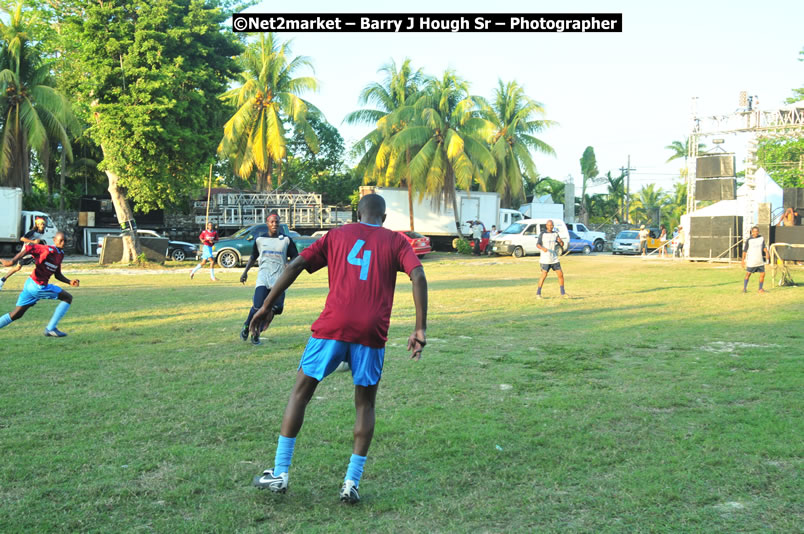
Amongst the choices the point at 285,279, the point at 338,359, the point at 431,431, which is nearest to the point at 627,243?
the point at 431,431

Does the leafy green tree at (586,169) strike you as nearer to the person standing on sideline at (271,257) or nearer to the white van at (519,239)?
the white van at (519,239)

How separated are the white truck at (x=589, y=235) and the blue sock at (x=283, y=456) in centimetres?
4011

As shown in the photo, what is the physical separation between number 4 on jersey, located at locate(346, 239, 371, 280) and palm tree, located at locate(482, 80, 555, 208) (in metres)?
41.1

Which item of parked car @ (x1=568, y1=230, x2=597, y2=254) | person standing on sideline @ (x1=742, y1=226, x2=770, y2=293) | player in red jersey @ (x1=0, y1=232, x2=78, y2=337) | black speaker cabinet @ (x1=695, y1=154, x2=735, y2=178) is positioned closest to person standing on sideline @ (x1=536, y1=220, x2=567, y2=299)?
person standing on sideline @ (x1=742, y1=226, x2=770, y2=293)

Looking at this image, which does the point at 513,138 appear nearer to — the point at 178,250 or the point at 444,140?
the point at 444,140

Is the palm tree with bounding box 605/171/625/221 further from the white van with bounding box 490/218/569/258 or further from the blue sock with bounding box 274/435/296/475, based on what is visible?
the blue sock with bounding box 274/435/296/475

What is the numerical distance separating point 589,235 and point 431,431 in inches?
1595

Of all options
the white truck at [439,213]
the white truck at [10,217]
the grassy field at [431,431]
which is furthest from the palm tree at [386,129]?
the grassy field at [431,431]

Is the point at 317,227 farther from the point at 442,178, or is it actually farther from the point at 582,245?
the point at 582,245

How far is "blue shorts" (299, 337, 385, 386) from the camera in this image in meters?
3.97

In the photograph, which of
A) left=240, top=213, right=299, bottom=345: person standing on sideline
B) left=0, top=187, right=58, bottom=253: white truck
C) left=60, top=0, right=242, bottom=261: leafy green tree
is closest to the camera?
left=240, top=213, right=299, bottom=345: person standing on sideline

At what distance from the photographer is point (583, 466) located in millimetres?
4480

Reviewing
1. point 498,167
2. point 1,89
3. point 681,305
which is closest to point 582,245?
point 498,167

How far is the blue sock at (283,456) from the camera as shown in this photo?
3.94 m
